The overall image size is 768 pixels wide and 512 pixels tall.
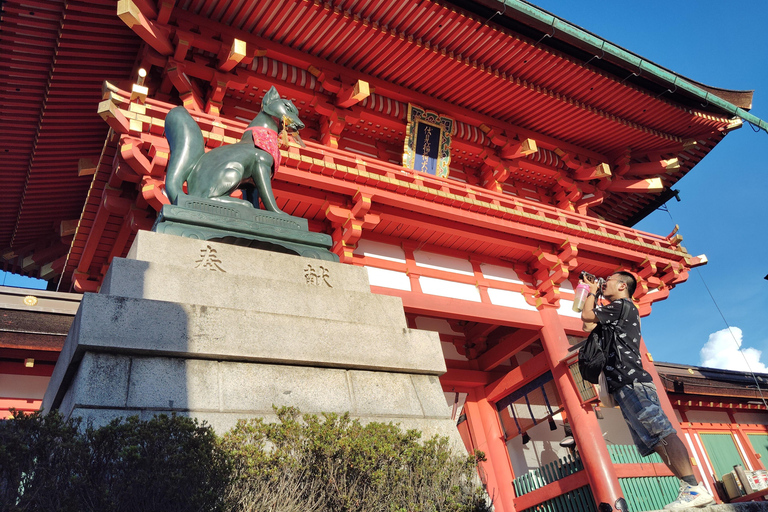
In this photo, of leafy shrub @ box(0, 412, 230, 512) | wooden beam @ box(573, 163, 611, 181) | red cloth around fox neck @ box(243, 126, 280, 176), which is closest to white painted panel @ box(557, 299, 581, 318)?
wooden beam @ box(573, 163, 611, 181)

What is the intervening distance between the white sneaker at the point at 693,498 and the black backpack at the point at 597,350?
72cm

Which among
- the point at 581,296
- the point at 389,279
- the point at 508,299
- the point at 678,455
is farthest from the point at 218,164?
the point at 508,299

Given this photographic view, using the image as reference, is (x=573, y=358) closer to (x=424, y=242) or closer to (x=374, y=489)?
(x=424, y=242)

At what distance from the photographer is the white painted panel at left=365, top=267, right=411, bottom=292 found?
8.94 meters

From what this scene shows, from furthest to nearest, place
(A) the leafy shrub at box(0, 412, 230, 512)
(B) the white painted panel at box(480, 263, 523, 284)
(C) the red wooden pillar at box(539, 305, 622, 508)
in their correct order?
(B) the white painted panel at box(480, 263, 523, 284)
(C) the red wooden pillar at box(539, 305, 622, 508)
(A) the leafy shrub at box(0, 412, 230, 512)

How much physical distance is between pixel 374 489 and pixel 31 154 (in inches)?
351

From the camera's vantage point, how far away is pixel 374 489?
9.53ft

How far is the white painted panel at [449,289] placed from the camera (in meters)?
9.40

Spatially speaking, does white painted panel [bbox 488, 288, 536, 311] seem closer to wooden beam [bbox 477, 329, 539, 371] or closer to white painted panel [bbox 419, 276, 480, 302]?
white painted panel [bbox 419, 276, 480, 302]

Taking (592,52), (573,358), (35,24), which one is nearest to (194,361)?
(35,24)

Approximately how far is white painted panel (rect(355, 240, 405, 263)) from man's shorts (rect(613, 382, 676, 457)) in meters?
6.10

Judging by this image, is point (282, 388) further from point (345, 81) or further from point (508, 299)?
point (508, 299)

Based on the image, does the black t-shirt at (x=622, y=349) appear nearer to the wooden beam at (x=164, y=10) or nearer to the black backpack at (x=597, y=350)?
the black backpack at (x=597, y=350)

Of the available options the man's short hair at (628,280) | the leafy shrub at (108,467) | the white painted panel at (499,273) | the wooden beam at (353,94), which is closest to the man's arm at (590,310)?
the man's short hair at (628,280)
